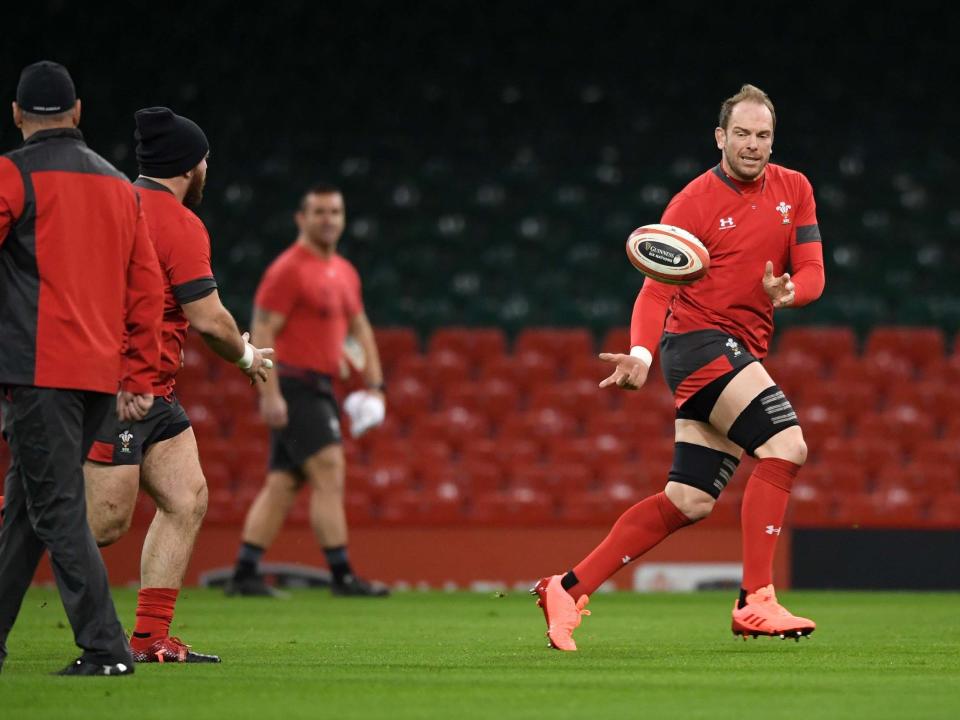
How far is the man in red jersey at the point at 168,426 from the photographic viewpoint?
5.55 metres

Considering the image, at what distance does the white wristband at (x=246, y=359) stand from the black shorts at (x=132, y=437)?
0.29 metres

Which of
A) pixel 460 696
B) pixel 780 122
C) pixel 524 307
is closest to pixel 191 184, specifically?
pixel 460 696

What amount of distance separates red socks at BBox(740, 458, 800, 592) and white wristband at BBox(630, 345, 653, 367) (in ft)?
2.09

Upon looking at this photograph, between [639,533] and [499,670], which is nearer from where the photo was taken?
[499,670]

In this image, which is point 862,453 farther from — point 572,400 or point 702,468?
point 702,468

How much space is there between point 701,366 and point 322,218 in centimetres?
487

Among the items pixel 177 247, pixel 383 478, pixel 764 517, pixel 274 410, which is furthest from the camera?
pixel 383 478

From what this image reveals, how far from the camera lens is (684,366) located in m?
6.25

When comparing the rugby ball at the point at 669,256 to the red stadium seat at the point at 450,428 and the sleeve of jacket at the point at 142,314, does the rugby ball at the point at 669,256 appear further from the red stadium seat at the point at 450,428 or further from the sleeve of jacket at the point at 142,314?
the red stadium seat at the point at 450,428

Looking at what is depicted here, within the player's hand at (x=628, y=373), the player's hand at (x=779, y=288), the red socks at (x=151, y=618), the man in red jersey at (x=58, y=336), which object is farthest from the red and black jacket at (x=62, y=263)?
the player's hand at (x=779, y=288)

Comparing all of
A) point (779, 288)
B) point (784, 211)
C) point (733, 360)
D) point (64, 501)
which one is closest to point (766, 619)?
point (733, 360)

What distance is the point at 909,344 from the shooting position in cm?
1367

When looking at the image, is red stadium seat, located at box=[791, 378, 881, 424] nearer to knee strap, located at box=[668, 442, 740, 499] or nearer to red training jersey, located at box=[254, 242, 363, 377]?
red training jersey, located at box=[254, 242, 363, 377]

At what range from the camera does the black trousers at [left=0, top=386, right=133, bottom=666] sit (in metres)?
4.72
